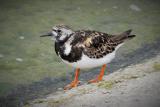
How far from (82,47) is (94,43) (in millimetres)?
320

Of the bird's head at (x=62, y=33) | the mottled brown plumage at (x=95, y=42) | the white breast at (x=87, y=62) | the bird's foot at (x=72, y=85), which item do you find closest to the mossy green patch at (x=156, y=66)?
the mottled brown plumage at (x=95, y=42)

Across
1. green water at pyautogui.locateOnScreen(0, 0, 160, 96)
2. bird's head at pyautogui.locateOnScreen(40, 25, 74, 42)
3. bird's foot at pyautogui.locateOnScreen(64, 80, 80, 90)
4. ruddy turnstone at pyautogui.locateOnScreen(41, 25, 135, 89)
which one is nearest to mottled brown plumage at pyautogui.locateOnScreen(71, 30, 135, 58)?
ruddy turnstone at pyautogui.locateOnScreen(41, 25, 135, 89)

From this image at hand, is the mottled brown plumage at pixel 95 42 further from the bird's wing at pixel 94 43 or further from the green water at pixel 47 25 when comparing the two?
the green water at pixel 47 25

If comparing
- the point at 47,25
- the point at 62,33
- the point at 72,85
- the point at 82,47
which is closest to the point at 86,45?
the point at 82,47

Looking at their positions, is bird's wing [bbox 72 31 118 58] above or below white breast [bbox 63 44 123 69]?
above

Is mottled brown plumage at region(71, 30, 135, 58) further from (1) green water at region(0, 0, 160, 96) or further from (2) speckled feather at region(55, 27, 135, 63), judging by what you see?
(1) green water at region(0, 0, 160, 96)

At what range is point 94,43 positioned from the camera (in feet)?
21.4

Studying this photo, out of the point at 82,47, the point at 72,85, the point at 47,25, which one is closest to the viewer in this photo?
the point at 82,47

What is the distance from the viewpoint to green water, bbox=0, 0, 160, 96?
7.44 meters

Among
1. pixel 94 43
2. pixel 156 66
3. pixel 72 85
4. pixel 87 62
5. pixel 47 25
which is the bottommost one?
pixel 47 25

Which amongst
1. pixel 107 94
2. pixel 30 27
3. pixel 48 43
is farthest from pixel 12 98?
pixel 30 27

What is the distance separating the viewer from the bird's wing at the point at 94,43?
20.7 ft

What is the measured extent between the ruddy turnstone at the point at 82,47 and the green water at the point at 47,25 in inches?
39.8

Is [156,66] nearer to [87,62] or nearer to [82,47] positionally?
[87,62]
